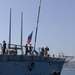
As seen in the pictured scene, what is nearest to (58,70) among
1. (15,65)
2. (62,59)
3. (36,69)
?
(62,59)

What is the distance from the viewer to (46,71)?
107 ft

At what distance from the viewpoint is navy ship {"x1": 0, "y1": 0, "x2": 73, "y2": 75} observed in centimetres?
2833

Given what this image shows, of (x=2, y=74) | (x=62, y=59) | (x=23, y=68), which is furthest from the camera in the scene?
(x=62, y=59)

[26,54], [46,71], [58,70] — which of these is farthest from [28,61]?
[58,70]

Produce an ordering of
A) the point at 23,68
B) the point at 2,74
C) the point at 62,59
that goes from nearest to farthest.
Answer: the point at 2,74 → the point at 23,68 → the point at 62,59

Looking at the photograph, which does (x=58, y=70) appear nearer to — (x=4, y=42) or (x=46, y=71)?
(x=46, y=71)

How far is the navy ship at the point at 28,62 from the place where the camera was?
2833 centimetres

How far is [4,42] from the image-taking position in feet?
93.7

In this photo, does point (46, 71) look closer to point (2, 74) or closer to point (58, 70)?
point (58, 70)

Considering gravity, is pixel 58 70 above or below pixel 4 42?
below

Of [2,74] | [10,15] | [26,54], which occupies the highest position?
[10,15]

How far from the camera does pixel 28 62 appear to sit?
30.4 meters

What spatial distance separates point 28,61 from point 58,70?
5198mm

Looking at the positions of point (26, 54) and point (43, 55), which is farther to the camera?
point (43, 55)
